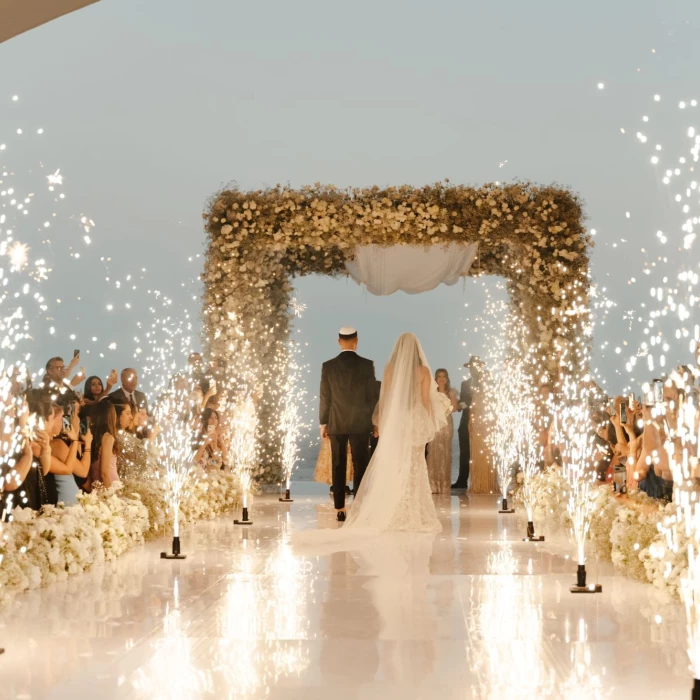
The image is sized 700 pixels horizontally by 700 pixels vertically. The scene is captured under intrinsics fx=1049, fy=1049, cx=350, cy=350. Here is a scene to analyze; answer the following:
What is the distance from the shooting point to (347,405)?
9820 millimetres

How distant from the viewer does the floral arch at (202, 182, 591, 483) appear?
11.7 metres

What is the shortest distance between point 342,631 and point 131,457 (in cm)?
418

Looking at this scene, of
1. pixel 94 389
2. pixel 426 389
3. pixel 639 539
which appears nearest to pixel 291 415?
pixel 94 389

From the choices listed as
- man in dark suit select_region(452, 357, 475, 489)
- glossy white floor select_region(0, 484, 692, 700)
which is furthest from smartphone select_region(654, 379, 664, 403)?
man in dark suit select_region(452, 357, 475, 489)

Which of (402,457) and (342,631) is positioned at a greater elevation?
(402,457)

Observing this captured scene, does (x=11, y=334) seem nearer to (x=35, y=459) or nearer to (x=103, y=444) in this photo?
(x=35, y=459)

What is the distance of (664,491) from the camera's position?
7.43 meters

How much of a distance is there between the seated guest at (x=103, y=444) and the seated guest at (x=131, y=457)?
1.41 ft

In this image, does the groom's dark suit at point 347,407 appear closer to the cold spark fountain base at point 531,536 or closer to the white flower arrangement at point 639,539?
the cold spark fountain base at point 531,536

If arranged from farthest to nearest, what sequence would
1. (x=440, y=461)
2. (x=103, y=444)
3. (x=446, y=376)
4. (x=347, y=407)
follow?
1. (x=446, y=376)
2. (x=440, y=461)
3. (x=347, y=407)
4. (x=103, y=444)

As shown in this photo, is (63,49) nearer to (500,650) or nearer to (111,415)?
(111,415)

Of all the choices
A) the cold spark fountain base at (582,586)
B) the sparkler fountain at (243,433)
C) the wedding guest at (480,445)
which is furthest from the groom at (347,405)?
the cold spark fountain base at (582,586)

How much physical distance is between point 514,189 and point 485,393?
2.78 metres

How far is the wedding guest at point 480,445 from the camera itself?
13102 mm
